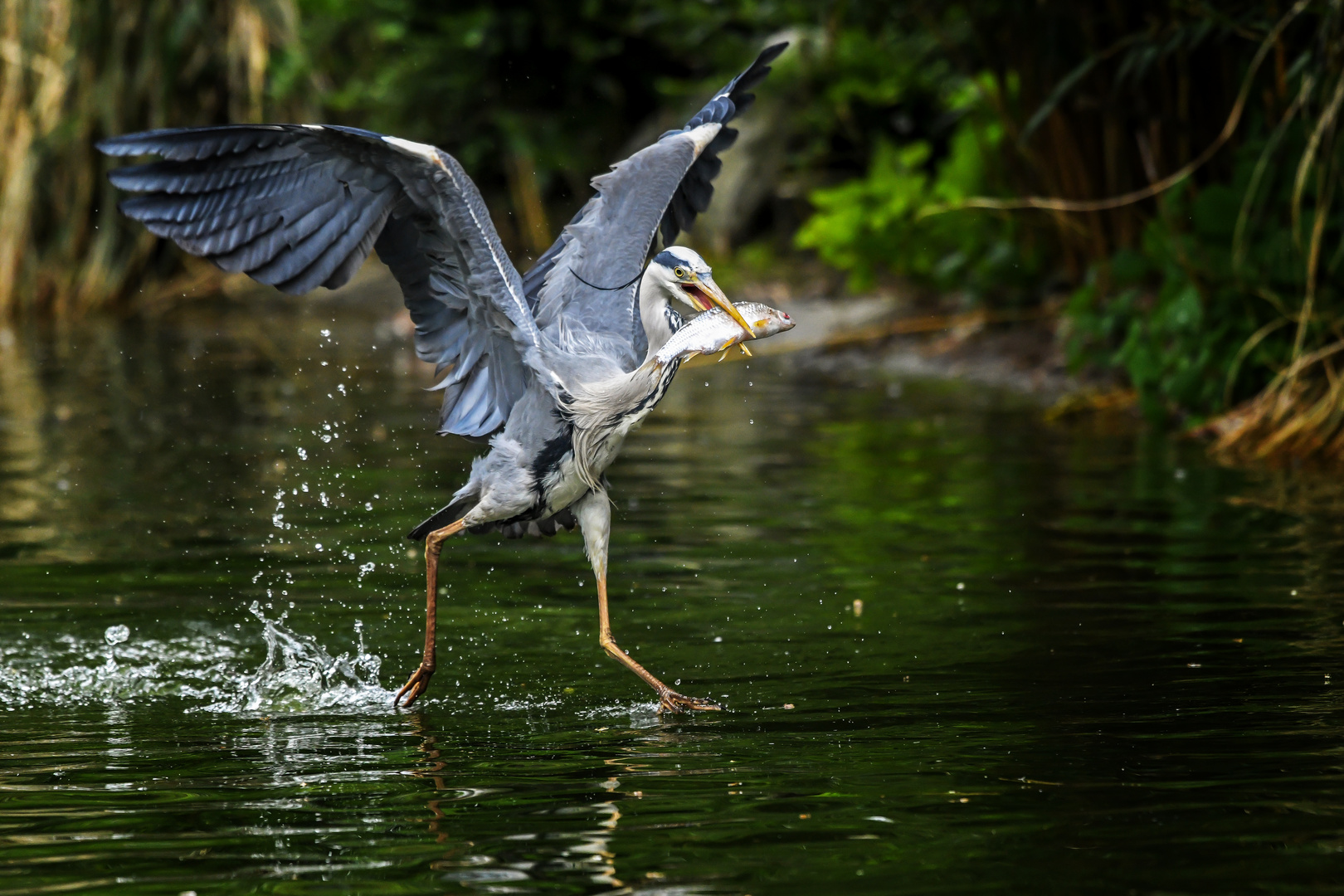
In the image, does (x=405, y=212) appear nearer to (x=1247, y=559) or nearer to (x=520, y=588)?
(x=520, y=588)

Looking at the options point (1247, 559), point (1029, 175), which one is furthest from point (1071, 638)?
point (1029, 175)

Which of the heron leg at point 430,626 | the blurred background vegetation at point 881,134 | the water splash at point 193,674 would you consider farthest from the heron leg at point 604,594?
the blurred background vegetation at point 881,134

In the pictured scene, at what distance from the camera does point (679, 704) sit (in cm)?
521

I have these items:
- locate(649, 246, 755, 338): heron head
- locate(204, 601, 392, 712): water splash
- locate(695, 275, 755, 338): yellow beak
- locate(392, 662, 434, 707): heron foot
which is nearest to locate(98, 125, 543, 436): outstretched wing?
locate(649, 246, 755, 338): heron head

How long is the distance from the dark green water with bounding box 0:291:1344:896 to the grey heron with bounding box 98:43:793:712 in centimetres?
52

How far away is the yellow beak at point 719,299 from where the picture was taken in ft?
17.1

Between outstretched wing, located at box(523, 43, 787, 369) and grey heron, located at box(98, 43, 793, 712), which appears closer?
grey heron, located at box(98, 43, 793, 712)

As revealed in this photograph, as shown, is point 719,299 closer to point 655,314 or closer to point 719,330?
point 719,330

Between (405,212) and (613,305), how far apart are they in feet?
2.95

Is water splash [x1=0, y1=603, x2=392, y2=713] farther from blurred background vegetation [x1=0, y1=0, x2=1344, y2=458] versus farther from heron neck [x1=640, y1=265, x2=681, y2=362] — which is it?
blurred background vegetation [x1=0, y1=0, x2=1344, y2=458]

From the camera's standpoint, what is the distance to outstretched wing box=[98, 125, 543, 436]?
5426 mm

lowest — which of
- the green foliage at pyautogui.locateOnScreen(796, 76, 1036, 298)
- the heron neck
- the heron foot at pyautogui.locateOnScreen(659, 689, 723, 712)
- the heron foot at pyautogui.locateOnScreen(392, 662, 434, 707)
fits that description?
the heron foot at pyautogui.locateOnScreen(659, 689, 723, 712)

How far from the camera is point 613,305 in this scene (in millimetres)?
6203

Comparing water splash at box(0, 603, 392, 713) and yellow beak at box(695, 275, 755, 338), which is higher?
yellow beak at box(695, 275, 755, 338)
